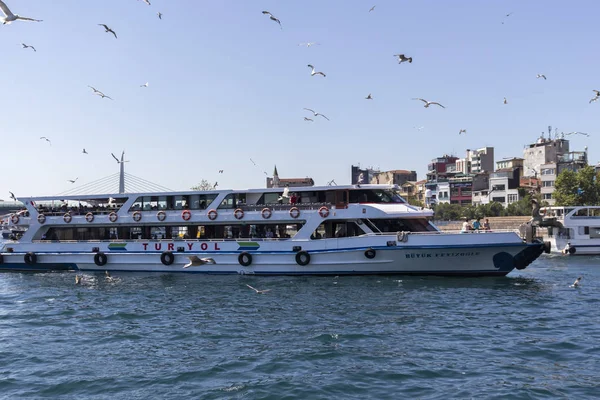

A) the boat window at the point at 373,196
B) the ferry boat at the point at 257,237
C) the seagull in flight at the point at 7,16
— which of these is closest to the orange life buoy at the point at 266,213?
the ferry boat at the point at 257,237

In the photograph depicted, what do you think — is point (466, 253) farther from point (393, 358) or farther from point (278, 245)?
point (393, 358)

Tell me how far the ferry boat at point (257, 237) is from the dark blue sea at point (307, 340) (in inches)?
56.2

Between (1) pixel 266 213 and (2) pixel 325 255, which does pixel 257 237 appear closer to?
(1) pixel 266 213

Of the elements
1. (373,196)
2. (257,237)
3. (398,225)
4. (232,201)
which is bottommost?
(257,237)

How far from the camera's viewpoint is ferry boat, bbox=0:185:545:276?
88.1 feet

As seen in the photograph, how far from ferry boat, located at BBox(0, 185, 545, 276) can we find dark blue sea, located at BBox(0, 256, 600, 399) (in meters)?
1.43

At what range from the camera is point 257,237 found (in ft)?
101

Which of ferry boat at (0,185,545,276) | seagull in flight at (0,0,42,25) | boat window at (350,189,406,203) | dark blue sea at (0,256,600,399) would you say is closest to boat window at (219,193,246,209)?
ferry boat at (0,185,545,276)

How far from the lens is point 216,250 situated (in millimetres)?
30500

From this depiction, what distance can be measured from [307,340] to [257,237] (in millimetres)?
14811

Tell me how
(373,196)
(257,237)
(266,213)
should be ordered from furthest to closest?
1. (257,237)
2. (266,213)
3. (373,196)

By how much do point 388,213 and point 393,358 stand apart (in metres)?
14.1

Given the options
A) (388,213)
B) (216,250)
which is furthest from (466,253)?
(216,250)

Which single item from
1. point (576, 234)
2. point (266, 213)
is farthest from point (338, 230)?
point (576, 234)
